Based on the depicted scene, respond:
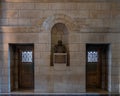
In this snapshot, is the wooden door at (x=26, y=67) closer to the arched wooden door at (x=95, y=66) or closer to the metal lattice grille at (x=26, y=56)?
the metal lattice grille at (x=26, y=56)

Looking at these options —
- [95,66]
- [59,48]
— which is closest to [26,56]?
[59,48]

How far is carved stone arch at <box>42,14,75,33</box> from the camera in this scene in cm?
1202

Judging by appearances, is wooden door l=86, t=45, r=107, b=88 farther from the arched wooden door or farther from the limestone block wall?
the limestone block wall

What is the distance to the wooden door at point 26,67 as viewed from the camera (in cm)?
1342

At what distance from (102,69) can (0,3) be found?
6.50 m

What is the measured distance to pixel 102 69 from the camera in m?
13.3

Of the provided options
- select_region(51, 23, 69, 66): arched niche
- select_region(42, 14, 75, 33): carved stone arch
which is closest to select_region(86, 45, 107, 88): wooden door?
select_region(51, 23, 69, 66): arched niche

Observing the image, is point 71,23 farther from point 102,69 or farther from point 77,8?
point 102,69

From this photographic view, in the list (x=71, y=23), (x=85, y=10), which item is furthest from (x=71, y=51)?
(x=85, y=10)

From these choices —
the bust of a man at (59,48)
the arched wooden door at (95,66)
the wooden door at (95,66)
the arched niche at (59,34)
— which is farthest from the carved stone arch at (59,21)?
the wooden door at (95,66)

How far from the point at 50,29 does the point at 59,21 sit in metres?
0.61

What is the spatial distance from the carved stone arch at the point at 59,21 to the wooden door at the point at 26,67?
1.96 metres

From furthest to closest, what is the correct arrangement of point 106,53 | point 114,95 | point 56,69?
point 106,53
point 56,69
point 114,95

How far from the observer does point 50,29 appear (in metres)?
12.1
